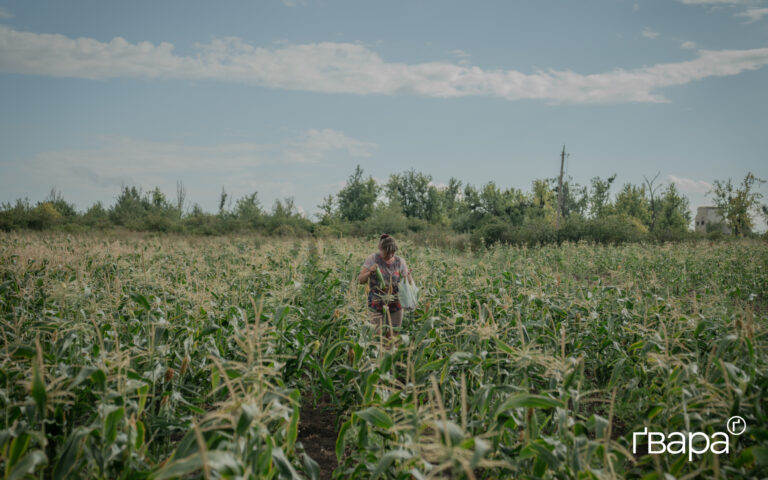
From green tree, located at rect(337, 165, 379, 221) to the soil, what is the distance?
46.3 meters

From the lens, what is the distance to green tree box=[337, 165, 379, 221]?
167 feet

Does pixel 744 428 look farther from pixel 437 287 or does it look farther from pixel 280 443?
pixel 437 287

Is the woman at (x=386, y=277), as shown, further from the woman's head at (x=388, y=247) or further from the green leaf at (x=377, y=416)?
the green leaf at (x=377, y=416)

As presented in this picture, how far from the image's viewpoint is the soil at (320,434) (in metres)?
3.37

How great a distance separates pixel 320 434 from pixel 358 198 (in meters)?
48.5

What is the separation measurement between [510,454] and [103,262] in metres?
10.7

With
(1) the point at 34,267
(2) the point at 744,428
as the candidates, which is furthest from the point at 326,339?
(1) the point at 34,267

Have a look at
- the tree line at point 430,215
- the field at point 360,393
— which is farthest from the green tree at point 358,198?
the field at point 360,393

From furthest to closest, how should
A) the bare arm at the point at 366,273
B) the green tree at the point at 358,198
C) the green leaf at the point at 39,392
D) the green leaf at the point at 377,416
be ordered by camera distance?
the green tree at the point at 358,198
the bare arm at the point at 366,273
the green leaf at the point at 377,416
the green leaf at the point at 39,392

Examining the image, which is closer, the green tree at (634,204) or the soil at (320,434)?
the soil at (320,434)

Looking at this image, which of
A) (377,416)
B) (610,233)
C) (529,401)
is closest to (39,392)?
(377,416)

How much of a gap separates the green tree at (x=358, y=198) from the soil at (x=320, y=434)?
152 feet

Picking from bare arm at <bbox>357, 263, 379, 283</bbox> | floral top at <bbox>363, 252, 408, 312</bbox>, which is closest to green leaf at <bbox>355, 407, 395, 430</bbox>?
bare arm at <bbox>357, 263, 379, 283</bbox>

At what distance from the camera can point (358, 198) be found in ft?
170
